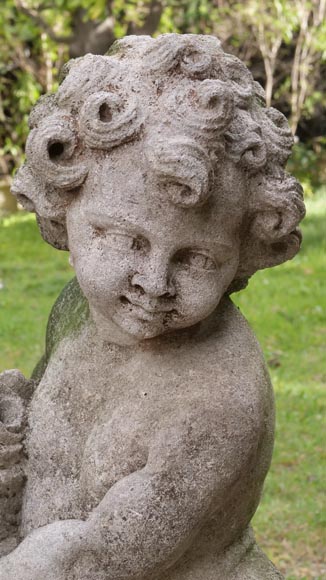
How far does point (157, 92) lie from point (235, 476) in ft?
2.16

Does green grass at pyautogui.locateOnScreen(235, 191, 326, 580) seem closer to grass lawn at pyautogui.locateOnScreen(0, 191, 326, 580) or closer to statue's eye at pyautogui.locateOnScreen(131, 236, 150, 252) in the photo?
grass lawn at pyautogui.locateOnScreen(0, 191, 326, 580)

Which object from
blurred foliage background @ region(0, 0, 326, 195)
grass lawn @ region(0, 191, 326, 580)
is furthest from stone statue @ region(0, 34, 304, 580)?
blurred foliage background @ region(0, 0, 326, 195)

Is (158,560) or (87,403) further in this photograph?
(87,403)

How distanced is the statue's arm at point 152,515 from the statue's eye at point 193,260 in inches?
9.8

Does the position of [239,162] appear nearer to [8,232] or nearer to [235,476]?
[235,476]

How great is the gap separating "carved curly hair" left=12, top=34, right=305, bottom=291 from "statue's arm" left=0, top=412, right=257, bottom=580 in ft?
1.14

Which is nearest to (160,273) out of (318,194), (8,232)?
(8,232)

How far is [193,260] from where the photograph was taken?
1.58m

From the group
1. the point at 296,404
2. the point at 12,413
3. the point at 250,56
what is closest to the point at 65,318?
the point at 12,413

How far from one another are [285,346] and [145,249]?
3.93 metres

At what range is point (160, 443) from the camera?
1599 millimetres

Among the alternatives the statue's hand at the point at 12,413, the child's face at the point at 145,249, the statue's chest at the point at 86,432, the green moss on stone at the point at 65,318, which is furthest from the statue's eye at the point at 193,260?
the statue's hand at the point at 12,413

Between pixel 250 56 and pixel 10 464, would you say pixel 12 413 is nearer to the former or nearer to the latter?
pixel 10 464

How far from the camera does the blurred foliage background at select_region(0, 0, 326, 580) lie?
12.9 ft
